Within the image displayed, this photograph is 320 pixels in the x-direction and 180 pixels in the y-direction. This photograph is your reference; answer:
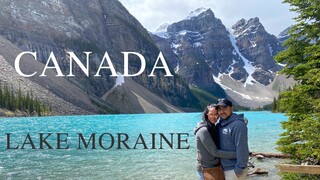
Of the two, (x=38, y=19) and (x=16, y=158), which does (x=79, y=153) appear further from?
(x=38, y=19)

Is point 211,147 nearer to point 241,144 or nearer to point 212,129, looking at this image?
Answer: point 212,129

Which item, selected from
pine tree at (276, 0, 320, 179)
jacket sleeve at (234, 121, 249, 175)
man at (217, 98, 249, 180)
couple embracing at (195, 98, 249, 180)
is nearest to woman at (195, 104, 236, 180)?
couple embracing at (195, 98, 249, 180)

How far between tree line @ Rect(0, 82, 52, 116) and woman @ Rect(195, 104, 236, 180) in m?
113

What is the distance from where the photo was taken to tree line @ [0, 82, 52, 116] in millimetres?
113438

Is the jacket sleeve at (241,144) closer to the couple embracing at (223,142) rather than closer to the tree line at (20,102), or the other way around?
the couple embracing at (223,142)

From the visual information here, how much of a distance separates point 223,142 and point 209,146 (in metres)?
0.31

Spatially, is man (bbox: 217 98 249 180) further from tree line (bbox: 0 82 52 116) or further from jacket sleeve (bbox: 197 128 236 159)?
tree line (bbox: 0 82 52 116)

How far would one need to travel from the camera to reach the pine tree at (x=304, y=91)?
12.6m

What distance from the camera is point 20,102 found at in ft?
383

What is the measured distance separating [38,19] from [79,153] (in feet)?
563

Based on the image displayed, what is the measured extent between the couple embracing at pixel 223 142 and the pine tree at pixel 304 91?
5305 mm

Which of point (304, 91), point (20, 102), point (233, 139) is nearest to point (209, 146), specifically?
point (233, 139)

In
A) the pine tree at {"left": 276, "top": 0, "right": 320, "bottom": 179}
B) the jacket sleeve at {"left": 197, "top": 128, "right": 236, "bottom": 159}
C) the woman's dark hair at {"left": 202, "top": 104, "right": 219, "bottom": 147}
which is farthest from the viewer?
the pine tree at {"left": 276, "top": 0, "right": 320, "bottom": 179}

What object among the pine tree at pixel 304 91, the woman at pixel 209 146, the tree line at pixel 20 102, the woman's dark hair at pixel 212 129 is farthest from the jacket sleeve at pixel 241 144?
the tree line at pixel 20 102
